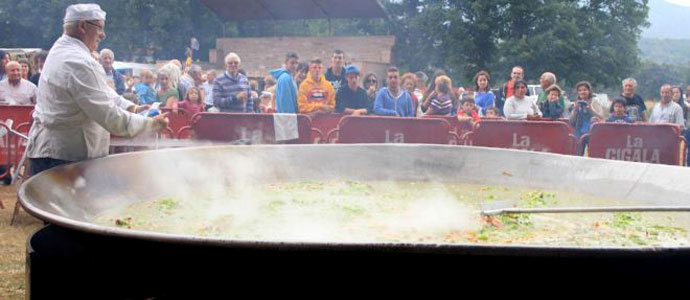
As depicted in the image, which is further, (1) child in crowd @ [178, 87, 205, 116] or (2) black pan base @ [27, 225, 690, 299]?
(1) child in crowd @ [178, 87, 205, 116]

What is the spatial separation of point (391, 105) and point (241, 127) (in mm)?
2006

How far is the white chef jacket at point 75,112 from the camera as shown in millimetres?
3678

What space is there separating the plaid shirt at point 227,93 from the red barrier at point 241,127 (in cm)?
84

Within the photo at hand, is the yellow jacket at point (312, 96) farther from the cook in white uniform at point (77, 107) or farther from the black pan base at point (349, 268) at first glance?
the black pan base at point (349, 268)

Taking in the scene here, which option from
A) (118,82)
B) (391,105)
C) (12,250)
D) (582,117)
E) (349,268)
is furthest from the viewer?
(118,82)

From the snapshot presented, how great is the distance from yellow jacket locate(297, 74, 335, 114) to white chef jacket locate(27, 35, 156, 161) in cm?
494

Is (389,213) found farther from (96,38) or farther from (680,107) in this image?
(680,107)

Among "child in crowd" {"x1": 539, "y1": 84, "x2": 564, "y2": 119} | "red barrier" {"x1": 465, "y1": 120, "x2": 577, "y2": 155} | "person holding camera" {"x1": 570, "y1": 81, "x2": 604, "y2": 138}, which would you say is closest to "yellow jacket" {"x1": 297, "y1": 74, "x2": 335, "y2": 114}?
"red barrier" {"x1": 465, "y1": 120, "x2": 577, "y2": 155}

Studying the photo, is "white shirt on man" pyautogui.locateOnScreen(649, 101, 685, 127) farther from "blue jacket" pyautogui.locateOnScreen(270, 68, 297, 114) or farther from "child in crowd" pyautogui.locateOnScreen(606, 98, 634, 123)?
"blue jacket" pyautogui.locateOnScreen(270, 68, 297, 114)

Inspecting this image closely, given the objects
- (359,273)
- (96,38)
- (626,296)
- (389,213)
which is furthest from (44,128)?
(626,296)

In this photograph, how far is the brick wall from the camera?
27.8 m

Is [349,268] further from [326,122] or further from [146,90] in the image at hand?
[146,90]

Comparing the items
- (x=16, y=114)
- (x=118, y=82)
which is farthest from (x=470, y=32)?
(x=16, y=114)

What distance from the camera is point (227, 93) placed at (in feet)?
30.5
